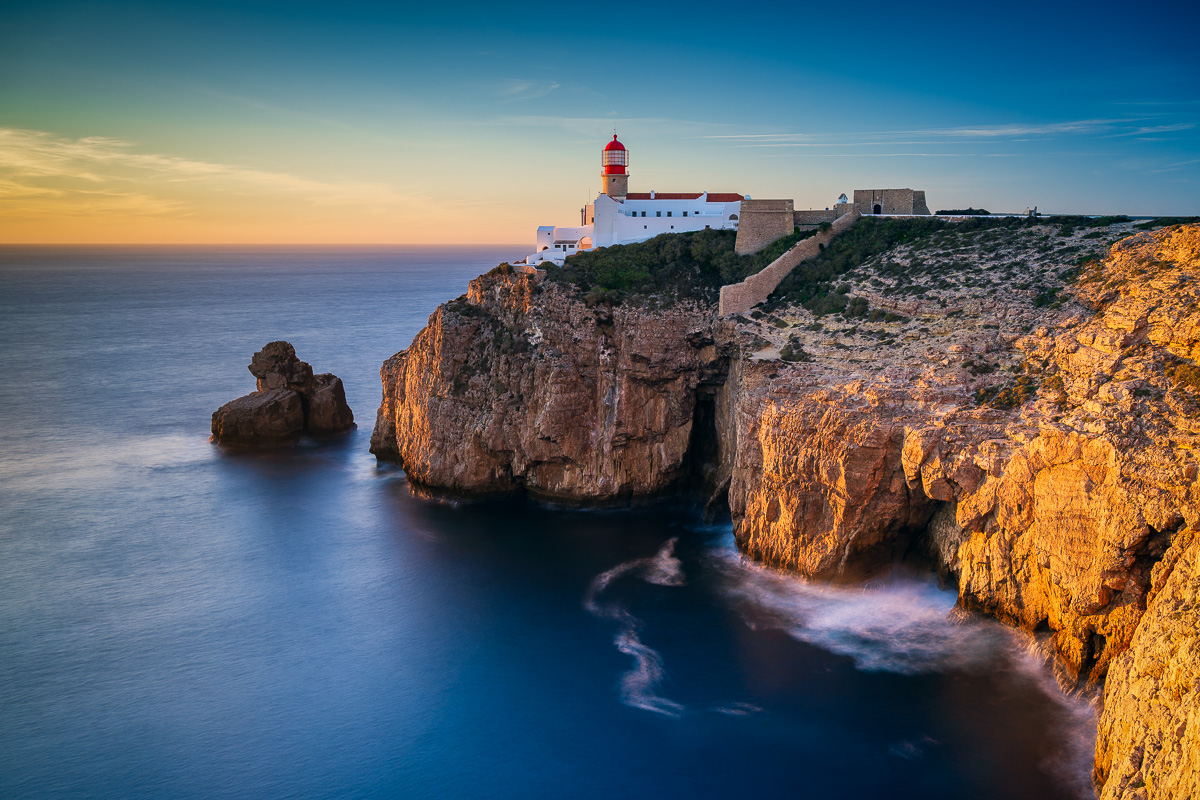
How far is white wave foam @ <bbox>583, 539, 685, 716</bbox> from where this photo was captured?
74.2 feet

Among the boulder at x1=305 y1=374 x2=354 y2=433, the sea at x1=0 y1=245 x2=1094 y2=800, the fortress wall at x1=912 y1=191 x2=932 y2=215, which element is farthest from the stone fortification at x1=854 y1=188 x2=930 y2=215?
the boulder at x1=305 y1=374 x2=354 y2=433

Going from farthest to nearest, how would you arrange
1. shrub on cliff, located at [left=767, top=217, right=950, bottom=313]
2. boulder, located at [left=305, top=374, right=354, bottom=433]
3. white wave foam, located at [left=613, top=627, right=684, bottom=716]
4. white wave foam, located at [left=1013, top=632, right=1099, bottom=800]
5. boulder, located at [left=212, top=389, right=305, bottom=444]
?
boulder, located at [left=305, top=374, right=354, bottom=433]
boulder, located at [left=212, top=389, right=305, bottom=444]
shrub on cliff, located at [left=767, top=217, right=950, bottom=313]
white wave foam, located at [left=613, top=627, right=684, bottom=716]
white wave foam, located at [left=1013, top=632, right=1099, bottom=800]

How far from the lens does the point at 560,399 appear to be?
117ft

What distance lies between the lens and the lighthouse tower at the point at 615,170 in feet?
158

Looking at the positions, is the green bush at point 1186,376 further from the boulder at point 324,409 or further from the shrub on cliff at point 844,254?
the boulder at point 324,409

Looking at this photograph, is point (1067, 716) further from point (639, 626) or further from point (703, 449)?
point (703, 449)

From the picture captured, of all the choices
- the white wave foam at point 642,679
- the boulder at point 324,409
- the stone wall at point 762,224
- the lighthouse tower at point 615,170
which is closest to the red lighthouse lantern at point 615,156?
the lighthouse tower at point 615,170

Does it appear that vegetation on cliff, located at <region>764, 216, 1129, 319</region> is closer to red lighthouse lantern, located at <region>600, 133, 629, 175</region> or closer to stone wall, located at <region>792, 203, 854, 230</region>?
stone wall, located at <region>792, 203, 854, 230</region>

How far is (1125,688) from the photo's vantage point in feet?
54.1

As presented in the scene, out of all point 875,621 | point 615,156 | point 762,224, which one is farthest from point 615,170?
point 875,621

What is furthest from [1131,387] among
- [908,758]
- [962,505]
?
[908,758]

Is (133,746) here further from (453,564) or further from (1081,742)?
(1081,742)

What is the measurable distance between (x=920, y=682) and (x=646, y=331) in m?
17.9

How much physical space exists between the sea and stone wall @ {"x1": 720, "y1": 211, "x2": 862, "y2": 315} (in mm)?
8780
